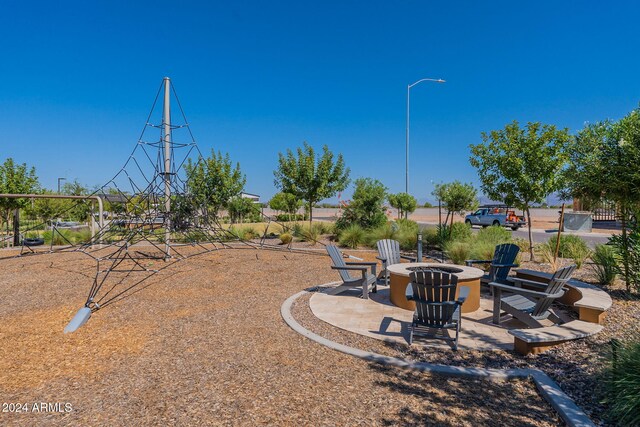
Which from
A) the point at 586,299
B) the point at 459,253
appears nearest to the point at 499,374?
the point at 586,299

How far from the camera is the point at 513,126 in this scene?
11.1 meters

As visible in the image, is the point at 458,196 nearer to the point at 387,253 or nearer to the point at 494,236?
the point at 494,236

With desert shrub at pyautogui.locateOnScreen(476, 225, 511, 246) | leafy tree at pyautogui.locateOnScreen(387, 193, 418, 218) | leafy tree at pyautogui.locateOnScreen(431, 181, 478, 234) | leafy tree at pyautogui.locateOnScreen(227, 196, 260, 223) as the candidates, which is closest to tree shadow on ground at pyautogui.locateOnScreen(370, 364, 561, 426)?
desert shrub at pyautogui.locateOnScreen(476, 225, 511, 246)

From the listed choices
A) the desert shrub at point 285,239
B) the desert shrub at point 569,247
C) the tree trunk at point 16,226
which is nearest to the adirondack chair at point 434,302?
the desert shrub at point 569,247

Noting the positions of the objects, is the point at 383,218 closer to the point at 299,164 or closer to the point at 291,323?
the point at 299,164

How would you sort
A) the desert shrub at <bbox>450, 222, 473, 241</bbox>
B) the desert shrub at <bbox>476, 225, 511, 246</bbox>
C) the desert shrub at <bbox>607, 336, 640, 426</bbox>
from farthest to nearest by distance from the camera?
the desert shrub at <bbox>450, 222, 473, 241</bbox>
the desert shrub at <bbox>476, 225, 511, 246</bbox>
the desert shrub at <bbox>607, 336, 640, 426</bbox>

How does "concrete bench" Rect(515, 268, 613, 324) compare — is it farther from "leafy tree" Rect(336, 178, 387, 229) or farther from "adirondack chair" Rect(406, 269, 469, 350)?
"leafy tree" Rect(336, 178, 387, 229)

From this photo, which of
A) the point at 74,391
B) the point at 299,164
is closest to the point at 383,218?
the point at 299,164

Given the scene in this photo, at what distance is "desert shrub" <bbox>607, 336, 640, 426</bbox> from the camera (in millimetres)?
2707

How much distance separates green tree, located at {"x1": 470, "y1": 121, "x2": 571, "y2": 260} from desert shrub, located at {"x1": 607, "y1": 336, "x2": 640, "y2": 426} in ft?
24.4

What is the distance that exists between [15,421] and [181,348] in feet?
5.61

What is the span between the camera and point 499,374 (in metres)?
3.64

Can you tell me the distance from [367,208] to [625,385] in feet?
49.9

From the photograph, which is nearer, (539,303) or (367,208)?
(539,303)
